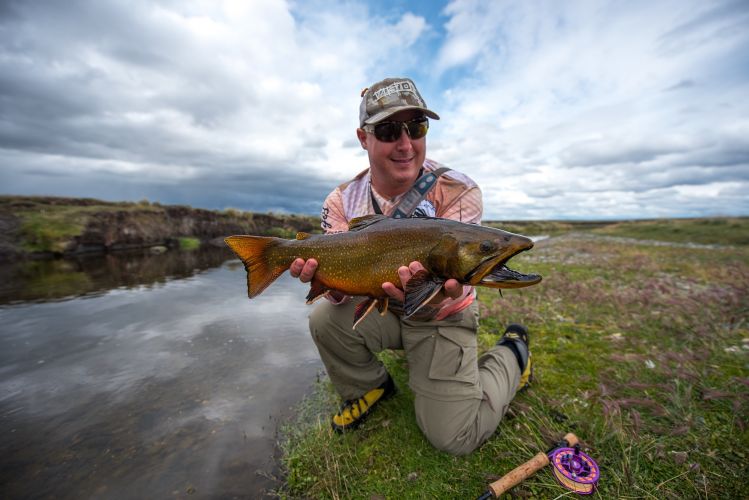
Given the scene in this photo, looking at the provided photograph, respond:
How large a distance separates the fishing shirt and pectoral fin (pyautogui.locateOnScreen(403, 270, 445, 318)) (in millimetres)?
676

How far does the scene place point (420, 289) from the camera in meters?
3.03

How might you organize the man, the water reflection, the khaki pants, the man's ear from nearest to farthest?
the khaki pants < the man < the man's ear < the water reflection

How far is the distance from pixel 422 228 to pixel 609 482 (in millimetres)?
2670

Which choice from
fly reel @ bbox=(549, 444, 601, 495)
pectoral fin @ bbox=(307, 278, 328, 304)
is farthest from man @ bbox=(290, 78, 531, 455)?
fly reel @ bbox=(549, 444, 601, 495)

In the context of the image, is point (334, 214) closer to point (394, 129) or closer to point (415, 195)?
point (415, 195)

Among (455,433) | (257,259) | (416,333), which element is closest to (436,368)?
(416,333)

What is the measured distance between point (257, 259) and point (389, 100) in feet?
8.15

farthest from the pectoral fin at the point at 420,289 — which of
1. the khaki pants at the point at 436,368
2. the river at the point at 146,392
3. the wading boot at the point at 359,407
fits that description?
the river at the point at 146,392

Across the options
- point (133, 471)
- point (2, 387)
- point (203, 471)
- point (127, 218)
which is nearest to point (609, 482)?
point (203, 471)

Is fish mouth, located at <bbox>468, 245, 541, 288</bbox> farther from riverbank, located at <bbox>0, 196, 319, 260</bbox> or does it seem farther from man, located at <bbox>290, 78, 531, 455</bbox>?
riverbank, located at <bbox>0, 196, 319, 260</bbox>

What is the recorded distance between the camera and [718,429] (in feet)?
10.1

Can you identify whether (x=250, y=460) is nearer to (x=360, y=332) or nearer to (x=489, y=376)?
(x=360, y=332)

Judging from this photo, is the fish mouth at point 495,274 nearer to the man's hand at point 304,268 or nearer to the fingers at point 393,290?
the fingers at point 393,290

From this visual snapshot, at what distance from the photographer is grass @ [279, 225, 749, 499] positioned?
2.77m
